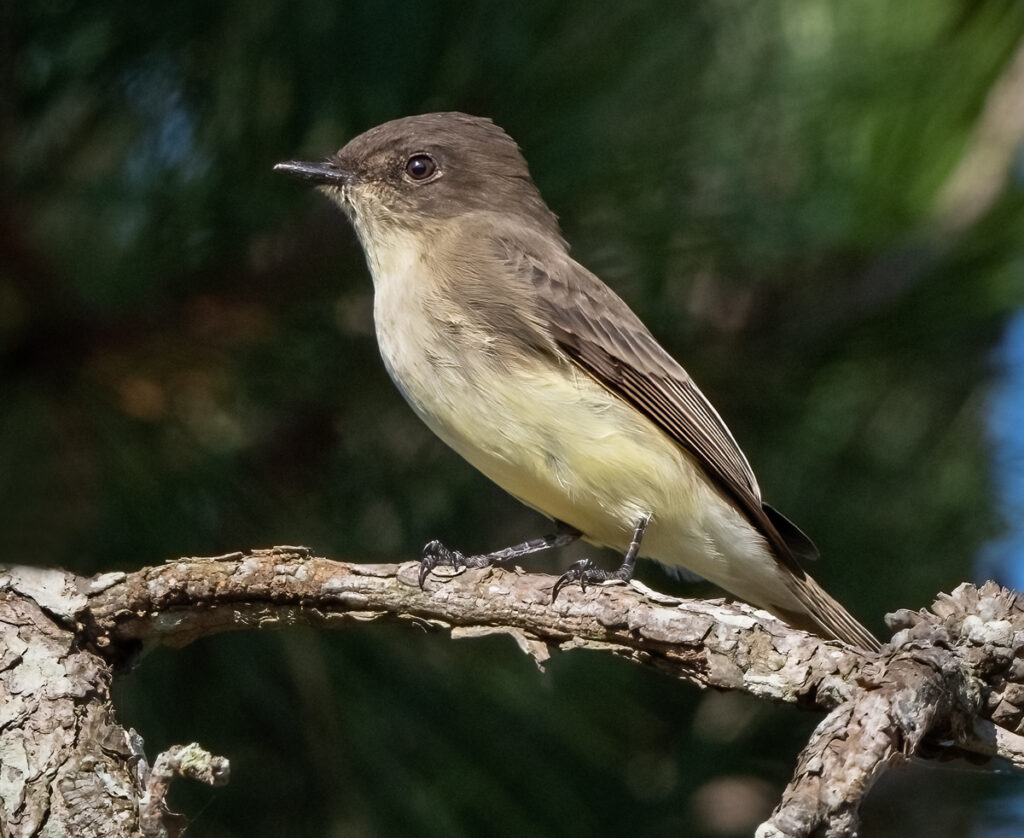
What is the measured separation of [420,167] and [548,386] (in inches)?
42.0

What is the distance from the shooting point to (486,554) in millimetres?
3561

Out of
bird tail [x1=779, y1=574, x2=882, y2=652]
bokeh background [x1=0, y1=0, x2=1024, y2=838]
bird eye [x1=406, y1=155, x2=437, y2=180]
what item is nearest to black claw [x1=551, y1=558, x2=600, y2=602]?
bokeh background [x1=0, y1=0, x2=1024, y2=838]

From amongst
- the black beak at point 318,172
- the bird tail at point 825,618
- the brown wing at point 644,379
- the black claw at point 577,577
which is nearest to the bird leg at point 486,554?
the black claw at point 577,577

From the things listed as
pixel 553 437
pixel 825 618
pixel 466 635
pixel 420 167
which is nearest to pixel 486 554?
pixel 553 437

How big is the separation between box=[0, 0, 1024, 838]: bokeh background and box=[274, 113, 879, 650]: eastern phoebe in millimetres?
210

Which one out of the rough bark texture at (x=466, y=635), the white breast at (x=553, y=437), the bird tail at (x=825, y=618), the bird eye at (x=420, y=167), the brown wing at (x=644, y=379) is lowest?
the rough bark texture at (x=466, y=635)

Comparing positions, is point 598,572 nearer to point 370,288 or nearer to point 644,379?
point 644,379

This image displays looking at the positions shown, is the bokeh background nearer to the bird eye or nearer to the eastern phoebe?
→ the eastern phoebe

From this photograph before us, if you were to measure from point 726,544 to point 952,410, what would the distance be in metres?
0.79

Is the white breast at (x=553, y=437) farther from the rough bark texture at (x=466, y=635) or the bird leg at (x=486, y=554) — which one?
the rough bark texture at (x=466, y=635)

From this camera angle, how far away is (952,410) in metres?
3.55

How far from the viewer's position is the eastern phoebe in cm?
348

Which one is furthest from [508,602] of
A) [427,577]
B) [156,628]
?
[156,628]

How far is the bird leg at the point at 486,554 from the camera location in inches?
110
